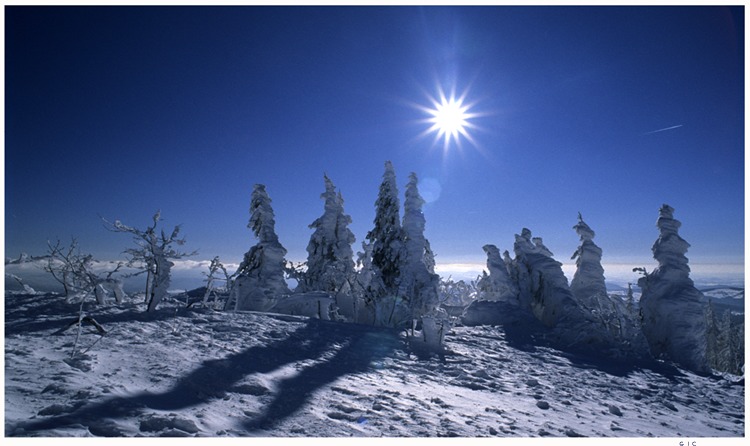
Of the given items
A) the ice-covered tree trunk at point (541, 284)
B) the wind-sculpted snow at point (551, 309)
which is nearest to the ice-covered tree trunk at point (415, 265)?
the wind-sculpted snow at point (551, 309)

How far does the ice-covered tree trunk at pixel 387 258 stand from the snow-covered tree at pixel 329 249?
22.5 ft

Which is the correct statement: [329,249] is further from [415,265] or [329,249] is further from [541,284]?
[541,284]

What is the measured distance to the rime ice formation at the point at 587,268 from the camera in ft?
94.0

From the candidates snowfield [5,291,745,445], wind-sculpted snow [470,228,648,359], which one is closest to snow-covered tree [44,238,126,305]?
snowfield [5,291,745,445]

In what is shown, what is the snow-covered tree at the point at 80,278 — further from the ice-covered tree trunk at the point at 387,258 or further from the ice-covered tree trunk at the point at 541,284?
the ice-covered tree trunk at the point at 541,284

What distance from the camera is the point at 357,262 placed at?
3170 cm

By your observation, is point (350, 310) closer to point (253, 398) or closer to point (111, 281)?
point (111, 281)

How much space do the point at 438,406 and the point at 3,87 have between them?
1098 cm

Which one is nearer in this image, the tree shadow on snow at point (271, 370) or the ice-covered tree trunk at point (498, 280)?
the tree shadow on snow at point (271, 370)

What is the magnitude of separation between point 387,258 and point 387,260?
14 cm

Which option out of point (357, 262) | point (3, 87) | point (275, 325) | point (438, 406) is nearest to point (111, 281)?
point (275, 325)

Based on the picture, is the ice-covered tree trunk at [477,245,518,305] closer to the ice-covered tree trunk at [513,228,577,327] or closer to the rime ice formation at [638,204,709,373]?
the ice-covered tree trunk at [513,228,577,327]

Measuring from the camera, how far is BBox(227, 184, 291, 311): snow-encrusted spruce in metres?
25.2

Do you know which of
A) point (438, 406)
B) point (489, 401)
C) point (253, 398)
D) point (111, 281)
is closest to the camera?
point (253, 398)
